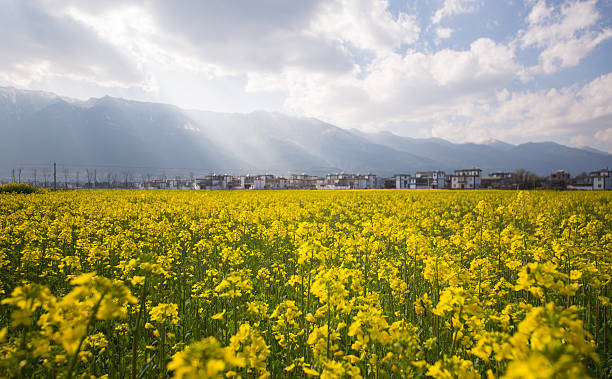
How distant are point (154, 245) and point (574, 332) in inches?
403

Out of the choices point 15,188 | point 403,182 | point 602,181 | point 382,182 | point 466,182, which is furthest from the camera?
point 382,182

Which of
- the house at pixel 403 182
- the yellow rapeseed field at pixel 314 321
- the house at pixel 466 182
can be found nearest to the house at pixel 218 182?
the house at pixel 403 182

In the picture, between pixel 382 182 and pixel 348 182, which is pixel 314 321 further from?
pixel 382 182

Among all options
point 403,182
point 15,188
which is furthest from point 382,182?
point 15,188

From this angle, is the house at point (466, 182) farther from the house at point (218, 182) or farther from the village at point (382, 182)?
the house at point (218, 182)

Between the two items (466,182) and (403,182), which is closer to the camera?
(466,182)

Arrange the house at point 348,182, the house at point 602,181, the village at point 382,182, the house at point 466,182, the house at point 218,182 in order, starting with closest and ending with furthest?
the house at point 602,181 → the village at point 382,182 → the house at point 466,182 → the house at point 348,182 → the house at point 218,182

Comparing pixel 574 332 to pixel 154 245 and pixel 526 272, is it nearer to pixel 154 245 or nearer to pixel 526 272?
pixel 526 272

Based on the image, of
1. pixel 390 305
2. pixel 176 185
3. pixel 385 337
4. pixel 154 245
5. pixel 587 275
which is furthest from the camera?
Answer: pixel 176 185

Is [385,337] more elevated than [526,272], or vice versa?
[526,272]

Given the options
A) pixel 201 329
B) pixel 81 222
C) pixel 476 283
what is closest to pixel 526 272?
pixel 476 283

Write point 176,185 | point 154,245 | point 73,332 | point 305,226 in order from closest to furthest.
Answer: point 73,332 < point 305,226 < point 154,245 < point 176,185

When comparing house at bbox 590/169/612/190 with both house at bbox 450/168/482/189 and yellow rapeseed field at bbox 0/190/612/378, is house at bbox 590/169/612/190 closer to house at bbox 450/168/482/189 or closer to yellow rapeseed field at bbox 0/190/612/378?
house at bbox 450/168/482/189

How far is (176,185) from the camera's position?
523 feet
